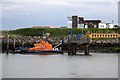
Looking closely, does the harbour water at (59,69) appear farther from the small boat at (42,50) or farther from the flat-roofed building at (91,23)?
the flat-roofed building at (91,23)

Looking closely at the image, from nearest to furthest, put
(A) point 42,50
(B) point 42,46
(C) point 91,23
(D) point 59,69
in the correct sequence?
(D) point 59,69
(A) point 42,50
(B) point 42,46
(C) point 91,23

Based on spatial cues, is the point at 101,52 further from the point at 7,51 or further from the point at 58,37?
the point at 7,51

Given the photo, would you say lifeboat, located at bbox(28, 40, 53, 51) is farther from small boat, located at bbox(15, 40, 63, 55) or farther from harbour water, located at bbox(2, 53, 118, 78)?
harbour water, located at bbox(2, 53, 118, 78)

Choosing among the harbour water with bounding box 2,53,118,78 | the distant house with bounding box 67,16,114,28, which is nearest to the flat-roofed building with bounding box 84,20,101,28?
the distant house with bounding box 67,16,114,28

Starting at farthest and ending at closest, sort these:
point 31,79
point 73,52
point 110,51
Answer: point 110,51 < point 73,52 < point 31,79

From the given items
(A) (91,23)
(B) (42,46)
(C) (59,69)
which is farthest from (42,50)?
(C) (59,69)

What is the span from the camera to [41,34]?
18.4 m

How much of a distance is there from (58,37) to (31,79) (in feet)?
45.0

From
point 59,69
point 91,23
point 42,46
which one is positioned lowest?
point 59,69

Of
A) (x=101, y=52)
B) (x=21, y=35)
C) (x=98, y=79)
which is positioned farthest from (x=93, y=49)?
(x=98, y=79)

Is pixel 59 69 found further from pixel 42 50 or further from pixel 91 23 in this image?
pixel 91 23

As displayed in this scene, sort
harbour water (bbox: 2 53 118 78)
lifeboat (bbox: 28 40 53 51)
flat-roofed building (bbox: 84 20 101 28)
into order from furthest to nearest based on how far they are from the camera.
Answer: flat-roofed building (bbox: 84 20 101 28)
lifeboat (bbox: 28 40 53 51)
harbour water (bbox: 2 53 118 78)

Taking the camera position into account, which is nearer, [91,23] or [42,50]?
[42,50]

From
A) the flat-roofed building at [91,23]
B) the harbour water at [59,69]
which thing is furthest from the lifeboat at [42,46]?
the harbour water at [59,69]
